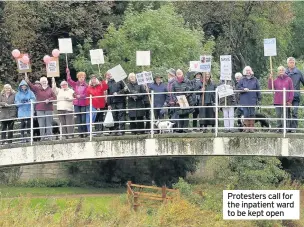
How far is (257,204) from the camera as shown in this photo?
2789 centimetres

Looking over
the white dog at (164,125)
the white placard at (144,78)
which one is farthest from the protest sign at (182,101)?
the white placard at (144,78)

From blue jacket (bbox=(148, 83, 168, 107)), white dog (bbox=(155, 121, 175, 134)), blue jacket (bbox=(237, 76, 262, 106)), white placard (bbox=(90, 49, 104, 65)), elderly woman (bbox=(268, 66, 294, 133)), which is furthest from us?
white placard (bbox=(90, 49, 104, 65))

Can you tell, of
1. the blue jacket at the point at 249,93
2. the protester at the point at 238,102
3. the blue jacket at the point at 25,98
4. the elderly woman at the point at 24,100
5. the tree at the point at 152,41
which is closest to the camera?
the blue jacket at the point at 249,93

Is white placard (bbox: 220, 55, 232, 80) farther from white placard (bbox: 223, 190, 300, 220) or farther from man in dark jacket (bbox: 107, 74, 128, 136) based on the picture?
white placard (bbox: 223, 190, 300, 220)

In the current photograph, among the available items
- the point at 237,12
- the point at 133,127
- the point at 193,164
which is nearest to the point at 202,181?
the point at 193,164

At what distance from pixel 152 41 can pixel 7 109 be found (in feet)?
69.3

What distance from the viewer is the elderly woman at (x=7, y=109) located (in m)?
31.8

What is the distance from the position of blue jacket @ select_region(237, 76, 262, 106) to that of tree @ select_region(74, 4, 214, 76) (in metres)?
20.7

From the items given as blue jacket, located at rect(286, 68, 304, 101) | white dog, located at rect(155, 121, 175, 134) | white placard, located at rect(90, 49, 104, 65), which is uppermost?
white placard, located at rect(90, 49, 104, 65)

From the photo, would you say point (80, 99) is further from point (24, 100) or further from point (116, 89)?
point (24, 100)

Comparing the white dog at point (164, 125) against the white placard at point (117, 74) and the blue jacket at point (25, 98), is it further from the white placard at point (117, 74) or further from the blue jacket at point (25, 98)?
the blue jacket at point (25, 98)

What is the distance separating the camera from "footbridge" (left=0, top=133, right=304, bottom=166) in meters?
30.9

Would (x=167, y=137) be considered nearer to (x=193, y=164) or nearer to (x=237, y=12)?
(x=193, y=164)

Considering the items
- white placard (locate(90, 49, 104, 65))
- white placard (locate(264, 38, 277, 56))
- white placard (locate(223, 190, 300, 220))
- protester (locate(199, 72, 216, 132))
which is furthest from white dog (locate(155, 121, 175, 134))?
white placard (locate(223, 190, 300, 220))
